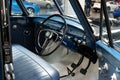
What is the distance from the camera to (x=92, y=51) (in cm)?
229

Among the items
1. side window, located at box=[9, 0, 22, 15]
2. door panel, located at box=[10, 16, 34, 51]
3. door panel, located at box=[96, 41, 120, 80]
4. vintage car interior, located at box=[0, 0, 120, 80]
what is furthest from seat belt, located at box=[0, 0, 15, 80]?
side window, located at box=[9, 0, 22, 15]

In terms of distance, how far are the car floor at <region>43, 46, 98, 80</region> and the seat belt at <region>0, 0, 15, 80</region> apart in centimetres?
144

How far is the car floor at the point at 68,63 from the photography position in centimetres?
256

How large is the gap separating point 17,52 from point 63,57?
80 centimetres

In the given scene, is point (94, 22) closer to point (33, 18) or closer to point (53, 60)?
point (53, 60)

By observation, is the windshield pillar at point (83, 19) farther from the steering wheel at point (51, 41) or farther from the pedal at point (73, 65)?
the pedal at point (73, 65)

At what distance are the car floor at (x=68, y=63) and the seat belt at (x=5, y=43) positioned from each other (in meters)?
1.44

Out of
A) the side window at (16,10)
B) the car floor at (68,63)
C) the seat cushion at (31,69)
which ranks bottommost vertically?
the car floor at (68,63)

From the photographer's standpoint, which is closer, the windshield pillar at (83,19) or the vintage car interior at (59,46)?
the vintage car interior at (59,46)

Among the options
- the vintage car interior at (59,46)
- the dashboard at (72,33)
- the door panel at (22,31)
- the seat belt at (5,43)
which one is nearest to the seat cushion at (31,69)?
the vintage car interior at (59,46)

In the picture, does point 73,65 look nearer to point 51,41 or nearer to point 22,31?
point 51,41

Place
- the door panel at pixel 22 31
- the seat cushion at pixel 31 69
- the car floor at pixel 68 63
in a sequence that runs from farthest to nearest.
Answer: the door panel at pixel 22 31, the car floor at pixel 68 63, the seat cushion at pixel 31 69

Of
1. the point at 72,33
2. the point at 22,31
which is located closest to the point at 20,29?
the point at 22,31

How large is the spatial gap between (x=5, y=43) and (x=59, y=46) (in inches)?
67.2
